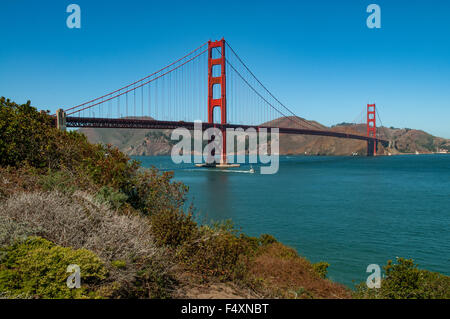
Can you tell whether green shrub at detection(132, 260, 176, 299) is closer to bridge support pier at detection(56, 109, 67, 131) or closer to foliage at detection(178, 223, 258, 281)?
foliage at detection(178, 223, 258, 281)

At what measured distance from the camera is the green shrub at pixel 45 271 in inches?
196

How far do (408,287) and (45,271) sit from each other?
8.81 metres

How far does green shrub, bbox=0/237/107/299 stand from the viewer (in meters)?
4.98

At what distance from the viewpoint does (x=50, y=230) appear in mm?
6270

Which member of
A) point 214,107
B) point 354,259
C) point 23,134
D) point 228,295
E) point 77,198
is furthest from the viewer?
point 214,107

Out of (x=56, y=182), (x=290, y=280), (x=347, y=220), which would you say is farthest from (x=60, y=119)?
(x=290, y=280)

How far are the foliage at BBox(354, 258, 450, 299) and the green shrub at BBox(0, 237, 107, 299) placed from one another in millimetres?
6724

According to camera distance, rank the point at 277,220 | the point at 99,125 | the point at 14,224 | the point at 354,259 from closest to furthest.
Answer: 1. the point at 14,224
2. the point at 354,259
3. the point at 277,220
4. the point at 99,125

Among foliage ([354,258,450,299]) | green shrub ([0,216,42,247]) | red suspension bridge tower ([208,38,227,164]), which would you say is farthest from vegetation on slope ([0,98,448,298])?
red suspension bridge tower ([208,38,227,164])

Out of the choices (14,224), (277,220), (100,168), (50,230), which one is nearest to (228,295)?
(50,230)

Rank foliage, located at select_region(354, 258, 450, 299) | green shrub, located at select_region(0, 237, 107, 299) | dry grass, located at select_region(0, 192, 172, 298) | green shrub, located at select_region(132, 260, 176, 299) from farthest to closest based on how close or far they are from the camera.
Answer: foliage, located at select_region(354, 258, 450, 299) → dry grass, located at select_region(0, 192, 172, 298) → green shrub, located at select_region(132, 260, 176, 299) → green shrub, located at select_region(0, 237, 107, 299)

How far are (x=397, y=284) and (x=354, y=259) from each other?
690 centimetres

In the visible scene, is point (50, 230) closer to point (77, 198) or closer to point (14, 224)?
point (14, 224)

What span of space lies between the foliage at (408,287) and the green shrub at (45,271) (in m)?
6.72
